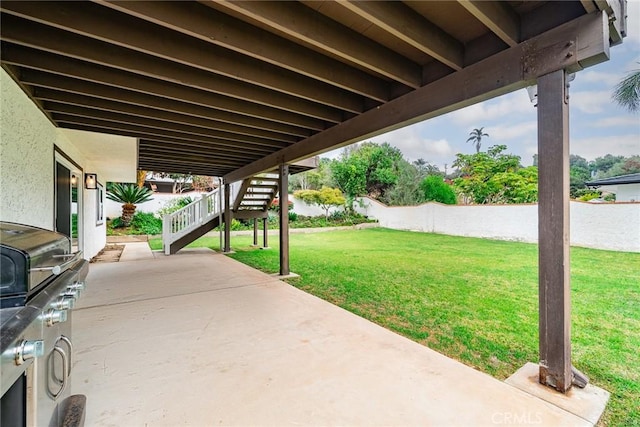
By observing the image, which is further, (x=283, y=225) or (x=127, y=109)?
(x=283, y=225)

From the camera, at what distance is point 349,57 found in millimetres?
2383

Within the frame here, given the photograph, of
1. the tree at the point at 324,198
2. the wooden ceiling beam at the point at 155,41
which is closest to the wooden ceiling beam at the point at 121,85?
the wooden ceiling beam at the point at 155,41

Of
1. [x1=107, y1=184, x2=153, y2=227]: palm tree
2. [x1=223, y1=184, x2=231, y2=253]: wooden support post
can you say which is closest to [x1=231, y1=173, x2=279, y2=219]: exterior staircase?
[x1=223, y1=184, x2=231, y2=253]: wooden support post

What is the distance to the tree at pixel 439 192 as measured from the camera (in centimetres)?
1756

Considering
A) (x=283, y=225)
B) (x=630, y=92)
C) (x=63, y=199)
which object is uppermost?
(x=630, y=92)

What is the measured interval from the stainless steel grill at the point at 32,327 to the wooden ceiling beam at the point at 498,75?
3.07 metres

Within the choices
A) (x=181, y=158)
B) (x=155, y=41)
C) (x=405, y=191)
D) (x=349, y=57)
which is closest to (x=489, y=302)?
(x=349, y=57)

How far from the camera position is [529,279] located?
17.4ft

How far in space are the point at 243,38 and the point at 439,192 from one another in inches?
679

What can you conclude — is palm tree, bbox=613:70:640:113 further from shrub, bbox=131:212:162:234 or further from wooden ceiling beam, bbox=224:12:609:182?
shrub, bbox=131:212:162:234

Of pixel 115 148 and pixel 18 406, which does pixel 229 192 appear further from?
pixel 18 406

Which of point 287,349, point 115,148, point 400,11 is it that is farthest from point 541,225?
point 115,148

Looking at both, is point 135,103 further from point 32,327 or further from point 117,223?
point 117,223

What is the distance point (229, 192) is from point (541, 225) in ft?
27.0
